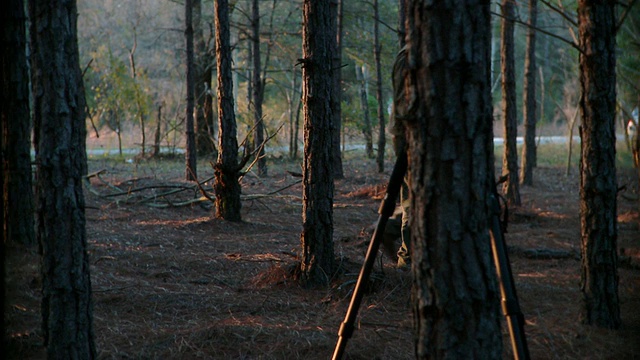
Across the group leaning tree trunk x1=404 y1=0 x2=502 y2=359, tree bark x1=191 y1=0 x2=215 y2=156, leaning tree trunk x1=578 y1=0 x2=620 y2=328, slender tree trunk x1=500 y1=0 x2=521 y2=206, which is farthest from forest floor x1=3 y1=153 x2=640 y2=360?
tree bark x1=191 y1=0 x2=215 y2=156

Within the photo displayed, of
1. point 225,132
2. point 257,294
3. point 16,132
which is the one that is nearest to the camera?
point 16,132

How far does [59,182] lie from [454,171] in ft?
7.77

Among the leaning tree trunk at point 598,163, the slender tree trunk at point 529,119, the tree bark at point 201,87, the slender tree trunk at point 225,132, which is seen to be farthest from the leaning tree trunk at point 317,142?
the tree bark at point 201,87

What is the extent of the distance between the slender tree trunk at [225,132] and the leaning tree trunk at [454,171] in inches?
297

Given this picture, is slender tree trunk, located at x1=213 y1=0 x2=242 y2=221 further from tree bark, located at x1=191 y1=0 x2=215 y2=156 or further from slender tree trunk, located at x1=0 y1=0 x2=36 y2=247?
tree bark, located at x1=191 y1=0 x2=215 y2=156

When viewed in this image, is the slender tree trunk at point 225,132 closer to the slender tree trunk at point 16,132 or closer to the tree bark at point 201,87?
the slender tree trunk at point 16,132

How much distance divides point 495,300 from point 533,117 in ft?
51.5

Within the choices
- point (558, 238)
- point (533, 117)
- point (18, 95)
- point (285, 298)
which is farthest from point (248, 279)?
point (533, 117)

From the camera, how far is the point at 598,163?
520cm

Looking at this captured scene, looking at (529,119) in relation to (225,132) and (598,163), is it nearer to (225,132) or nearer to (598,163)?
(225,132)

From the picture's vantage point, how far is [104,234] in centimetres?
912

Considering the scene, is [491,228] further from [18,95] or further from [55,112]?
[18,95]

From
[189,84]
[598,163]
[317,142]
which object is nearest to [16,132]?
[317,142]

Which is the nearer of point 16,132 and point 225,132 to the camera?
point 16,132
